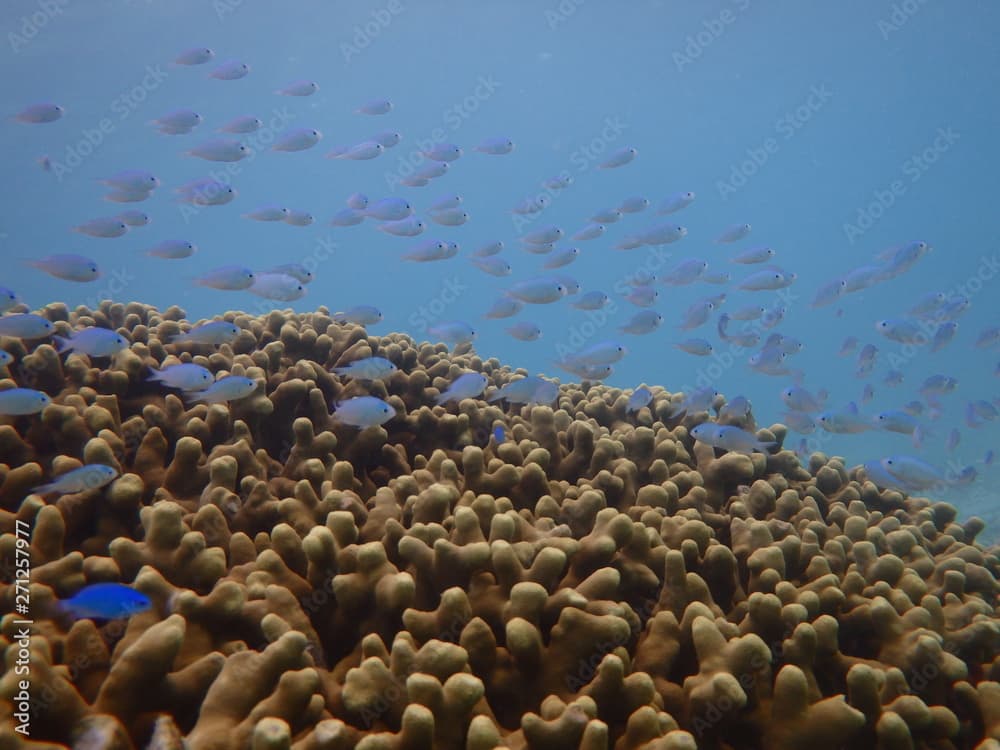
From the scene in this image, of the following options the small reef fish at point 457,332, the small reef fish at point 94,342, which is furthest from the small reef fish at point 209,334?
the small reef fish at point 457,332

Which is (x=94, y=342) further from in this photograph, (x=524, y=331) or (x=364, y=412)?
(x=524, y=331)

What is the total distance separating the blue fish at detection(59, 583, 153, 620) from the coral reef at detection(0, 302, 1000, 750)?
12 centimetres

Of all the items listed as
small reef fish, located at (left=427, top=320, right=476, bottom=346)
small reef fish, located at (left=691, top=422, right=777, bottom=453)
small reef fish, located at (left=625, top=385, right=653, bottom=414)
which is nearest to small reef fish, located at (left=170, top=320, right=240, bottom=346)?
small reef fish, located at (left=427, top=320, right=476, bottom=346)

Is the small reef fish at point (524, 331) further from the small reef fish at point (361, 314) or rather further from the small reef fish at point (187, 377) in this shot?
the small reef fish at point (187, 377)

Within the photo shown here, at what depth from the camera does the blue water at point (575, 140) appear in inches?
1617

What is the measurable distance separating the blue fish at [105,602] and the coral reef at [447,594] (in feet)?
0.41

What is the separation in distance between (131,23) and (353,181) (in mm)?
77513

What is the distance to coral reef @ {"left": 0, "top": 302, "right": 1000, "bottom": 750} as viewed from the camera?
1939 millimetres

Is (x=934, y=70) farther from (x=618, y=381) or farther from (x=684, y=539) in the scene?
(x=684, y=539)

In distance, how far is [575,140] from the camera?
102812 mm

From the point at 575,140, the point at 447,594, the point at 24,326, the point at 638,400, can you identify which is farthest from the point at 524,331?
the point at 575,140

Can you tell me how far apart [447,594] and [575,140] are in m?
110

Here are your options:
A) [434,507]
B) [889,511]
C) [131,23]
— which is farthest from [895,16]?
[434,507]

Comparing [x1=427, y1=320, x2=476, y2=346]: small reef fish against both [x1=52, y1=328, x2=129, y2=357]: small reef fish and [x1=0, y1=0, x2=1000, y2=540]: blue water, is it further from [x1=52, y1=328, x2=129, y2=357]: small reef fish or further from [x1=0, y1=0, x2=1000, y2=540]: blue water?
[x1=52, y1=328, x2=129, y2=357]: small reef fish
